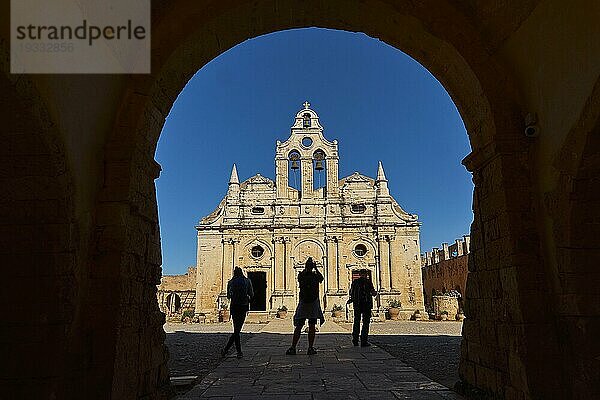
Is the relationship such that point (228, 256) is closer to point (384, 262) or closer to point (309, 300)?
point (384, 262)

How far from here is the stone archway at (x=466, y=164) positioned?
4.38 m

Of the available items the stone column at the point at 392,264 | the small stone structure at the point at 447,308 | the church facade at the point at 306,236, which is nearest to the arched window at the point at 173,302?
the church facade at the point at 306,236

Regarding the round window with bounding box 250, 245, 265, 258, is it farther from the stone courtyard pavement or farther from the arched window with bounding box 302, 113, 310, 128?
the stone courtyard pavement

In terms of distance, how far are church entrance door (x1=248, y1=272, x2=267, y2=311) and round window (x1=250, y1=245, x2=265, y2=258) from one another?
1.16 metres

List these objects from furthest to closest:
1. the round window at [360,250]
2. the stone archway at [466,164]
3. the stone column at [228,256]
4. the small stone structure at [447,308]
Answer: the round window at [360,250], the stone column at [228,256], the small stone structure at [447,308], the stone archway at [466,164]

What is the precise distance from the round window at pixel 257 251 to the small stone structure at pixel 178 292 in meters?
5.72

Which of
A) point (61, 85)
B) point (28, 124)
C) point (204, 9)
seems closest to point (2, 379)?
point (28, 124)

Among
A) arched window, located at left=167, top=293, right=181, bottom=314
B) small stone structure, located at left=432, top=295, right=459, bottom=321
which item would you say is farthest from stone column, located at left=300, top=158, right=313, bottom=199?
arched window, located at left=167, top=293, right=181, bottom=314

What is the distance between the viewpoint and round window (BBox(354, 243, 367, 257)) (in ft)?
109

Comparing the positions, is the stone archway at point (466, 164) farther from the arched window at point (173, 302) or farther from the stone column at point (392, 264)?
the arched window at point (173, 302)

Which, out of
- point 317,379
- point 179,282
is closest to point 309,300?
point 317,379

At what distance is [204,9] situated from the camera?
4.90 m

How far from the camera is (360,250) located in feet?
110

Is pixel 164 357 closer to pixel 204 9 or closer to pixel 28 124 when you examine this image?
pixel 28 124
